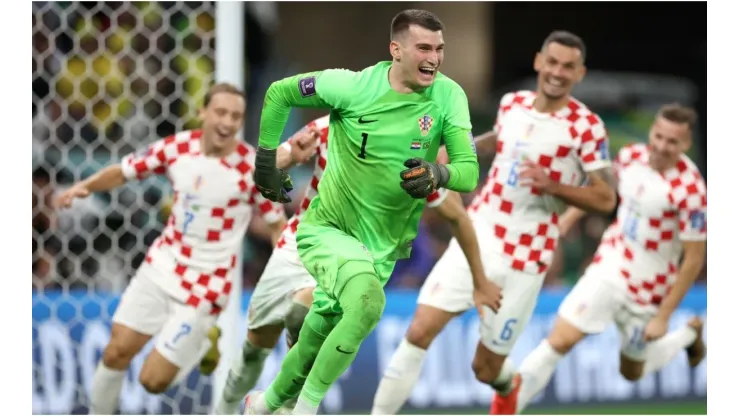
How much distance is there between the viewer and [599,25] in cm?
1223

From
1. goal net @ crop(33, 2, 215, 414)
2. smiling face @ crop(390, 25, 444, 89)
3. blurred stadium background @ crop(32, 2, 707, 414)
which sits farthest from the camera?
goal net @ crop(33, 2, 215, 414)

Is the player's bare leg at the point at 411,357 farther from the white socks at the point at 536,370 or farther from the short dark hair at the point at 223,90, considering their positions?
the short dark hair at the point at 223,90

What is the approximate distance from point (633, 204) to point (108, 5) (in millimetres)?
4603

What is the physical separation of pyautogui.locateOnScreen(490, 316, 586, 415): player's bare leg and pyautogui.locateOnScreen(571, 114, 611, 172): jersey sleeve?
1.22 m

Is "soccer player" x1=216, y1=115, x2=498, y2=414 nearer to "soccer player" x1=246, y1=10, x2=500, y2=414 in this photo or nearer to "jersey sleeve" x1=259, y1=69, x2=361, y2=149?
"soccer player" x1=246, y1=10, x2=500, y2=414

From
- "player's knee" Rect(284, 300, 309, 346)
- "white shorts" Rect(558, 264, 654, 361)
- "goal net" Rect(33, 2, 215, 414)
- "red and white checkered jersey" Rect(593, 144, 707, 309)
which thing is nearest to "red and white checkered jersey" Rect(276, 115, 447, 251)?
"player's knee" Rect(284, 300, 309, 346)

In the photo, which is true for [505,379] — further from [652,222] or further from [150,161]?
[150,161]

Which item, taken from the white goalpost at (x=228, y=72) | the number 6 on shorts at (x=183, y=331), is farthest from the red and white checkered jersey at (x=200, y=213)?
the white goalpost at (x=228, y=72)

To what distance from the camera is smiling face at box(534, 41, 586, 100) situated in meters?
5.88

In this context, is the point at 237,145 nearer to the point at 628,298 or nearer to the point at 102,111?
the point at 628,298

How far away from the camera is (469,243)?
5391 millimetres

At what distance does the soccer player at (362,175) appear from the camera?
14.8 ft

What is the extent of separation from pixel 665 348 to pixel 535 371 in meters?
1.02

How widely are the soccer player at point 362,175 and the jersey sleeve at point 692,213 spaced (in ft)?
7.73
